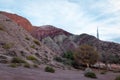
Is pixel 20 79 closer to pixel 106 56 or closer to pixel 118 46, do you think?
pixel 106 56

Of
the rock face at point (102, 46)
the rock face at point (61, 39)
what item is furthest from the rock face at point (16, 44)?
the rock face at point (102, 46)

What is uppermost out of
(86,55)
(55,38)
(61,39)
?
(55,38)

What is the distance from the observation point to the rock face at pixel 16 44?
183 ft

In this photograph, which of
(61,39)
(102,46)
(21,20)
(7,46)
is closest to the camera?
(7,46)

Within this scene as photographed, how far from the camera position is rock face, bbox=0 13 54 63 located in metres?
55.8

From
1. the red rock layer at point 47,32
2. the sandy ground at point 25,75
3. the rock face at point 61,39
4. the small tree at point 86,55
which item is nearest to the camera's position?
the sandy ground at point 25,75

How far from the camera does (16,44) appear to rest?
201ft

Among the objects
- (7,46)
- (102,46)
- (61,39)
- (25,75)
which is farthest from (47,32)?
(25,75)

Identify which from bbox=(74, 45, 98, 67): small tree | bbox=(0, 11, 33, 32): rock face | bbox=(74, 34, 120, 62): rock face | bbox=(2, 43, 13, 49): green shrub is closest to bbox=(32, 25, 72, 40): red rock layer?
bbox=(0, 11, 33, 32): rock face

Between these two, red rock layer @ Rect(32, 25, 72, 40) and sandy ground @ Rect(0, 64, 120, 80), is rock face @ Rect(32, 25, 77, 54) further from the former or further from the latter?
sandy ground @ Rect(0, 64, 120, 80)

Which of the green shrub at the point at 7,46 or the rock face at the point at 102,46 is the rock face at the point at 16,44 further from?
the rock face at the point at 102,46

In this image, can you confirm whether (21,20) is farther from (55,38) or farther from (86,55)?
(86,55)

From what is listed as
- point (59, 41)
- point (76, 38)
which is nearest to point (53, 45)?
Result: point (59, 41)

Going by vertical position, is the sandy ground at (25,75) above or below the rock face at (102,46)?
below
